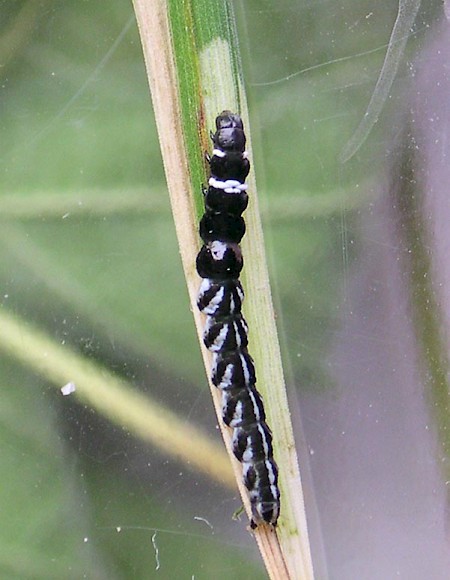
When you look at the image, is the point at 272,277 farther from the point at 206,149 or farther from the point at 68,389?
the point at 68,389

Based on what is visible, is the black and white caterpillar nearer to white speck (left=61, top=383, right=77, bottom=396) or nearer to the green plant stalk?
the green plant stalk

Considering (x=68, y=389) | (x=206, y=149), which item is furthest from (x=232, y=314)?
(x=68, y=389)

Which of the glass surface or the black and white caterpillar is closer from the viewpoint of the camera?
the black and white caterpillar

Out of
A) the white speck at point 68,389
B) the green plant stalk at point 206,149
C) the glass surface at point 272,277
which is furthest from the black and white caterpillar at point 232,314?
the white speck at point 68,389

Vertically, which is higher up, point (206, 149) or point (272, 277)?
point (206, 149)

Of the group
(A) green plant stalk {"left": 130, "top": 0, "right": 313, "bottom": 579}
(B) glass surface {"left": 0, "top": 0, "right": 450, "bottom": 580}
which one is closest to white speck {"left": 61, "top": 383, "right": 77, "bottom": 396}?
(B) glass surface {"left": 0, "top": 0, "right": 450, "bottom": 580}

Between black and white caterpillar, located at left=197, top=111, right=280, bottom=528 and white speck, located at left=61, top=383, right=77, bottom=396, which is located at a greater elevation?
black and white caterpillar, located at left=197, top=111, right=280, bottom=528
